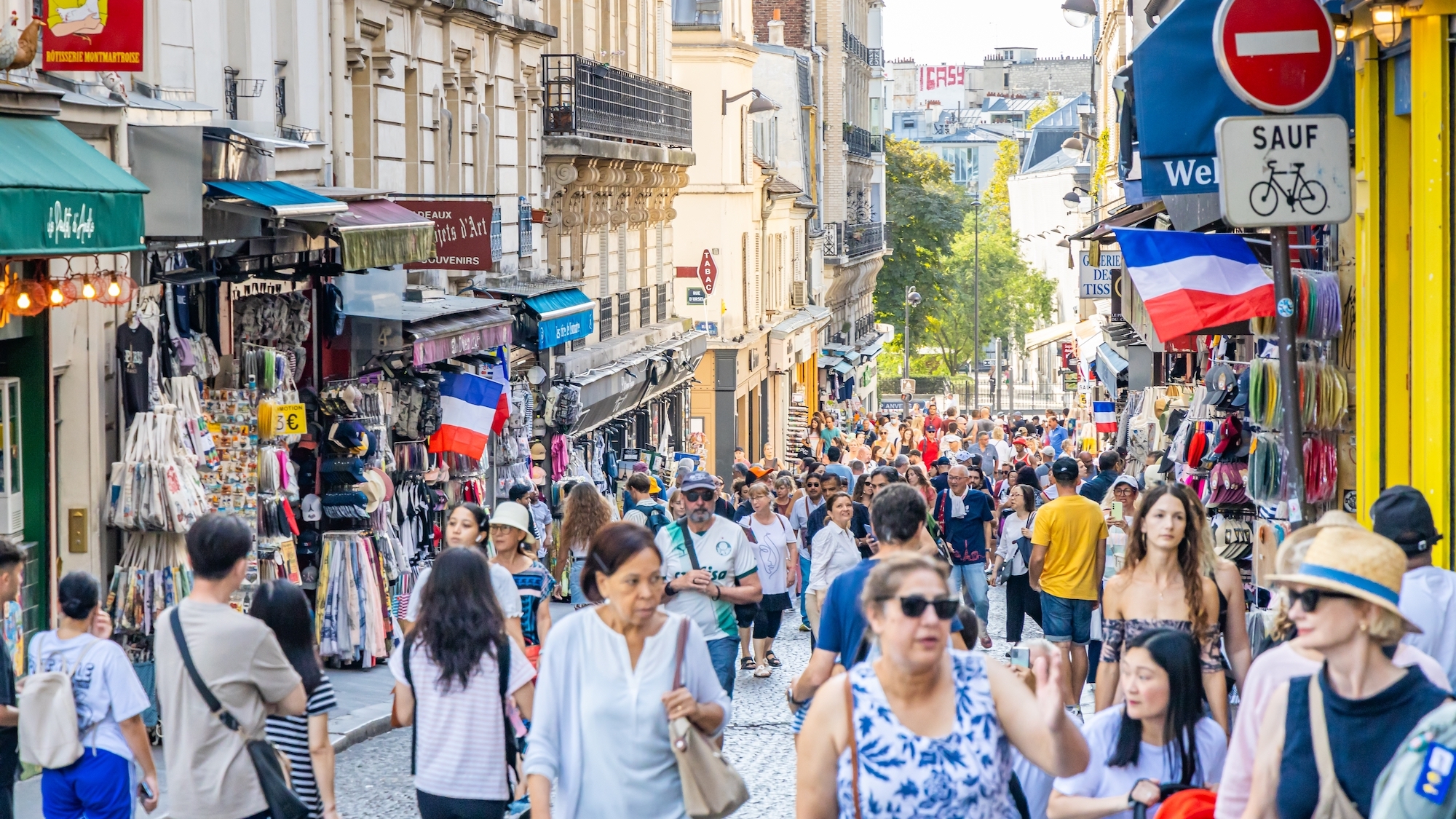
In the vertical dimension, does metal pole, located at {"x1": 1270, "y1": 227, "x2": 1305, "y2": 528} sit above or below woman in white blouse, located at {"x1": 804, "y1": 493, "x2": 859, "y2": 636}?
above

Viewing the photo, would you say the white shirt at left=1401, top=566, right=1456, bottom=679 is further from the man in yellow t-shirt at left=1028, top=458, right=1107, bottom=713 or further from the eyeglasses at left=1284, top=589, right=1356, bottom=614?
the man in yellow t-shirt at left=1028, top=458, right=1107, bottom=713

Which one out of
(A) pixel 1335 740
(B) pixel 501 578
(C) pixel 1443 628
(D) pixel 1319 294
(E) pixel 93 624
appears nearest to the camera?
(A) pixel 1335 740

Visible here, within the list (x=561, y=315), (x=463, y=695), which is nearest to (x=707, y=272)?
(x=561, y=315)

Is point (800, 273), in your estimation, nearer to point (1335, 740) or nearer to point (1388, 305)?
point (1388, 305)

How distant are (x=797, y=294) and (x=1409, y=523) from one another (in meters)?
47.7

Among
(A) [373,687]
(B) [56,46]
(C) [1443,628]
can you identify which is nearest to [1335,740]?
(C) [1443,628]

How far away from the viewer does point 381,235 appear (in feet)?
48.2

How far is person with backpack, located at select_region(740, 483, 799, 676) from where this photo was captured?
14375 mm

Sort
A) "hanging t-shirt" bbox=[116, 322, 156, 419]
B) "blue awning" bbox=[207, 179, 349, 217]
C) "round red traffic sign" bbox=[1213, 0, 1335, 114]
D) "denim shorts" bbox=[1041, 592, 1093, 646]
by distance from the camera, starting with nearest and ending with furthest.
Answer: "round red traffic sign" bbox=[1213, 0, 1335, 114] < "denim shorts" bbox=[1041, 592, 1093, 646] < "blue awning" bbox=[207, 179, 349, 217] < "hanging t-shirt" bbox=[116, 322, 156, 419]

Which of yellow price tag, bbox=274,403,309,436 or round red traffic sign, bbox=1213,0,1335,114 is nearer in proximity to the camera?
round red traffic sign, bbox=1213,0,1335,114

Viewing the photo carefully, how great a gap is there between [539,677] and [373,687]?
866 centimetres

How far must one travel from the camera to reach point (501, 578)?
8719 millimetres

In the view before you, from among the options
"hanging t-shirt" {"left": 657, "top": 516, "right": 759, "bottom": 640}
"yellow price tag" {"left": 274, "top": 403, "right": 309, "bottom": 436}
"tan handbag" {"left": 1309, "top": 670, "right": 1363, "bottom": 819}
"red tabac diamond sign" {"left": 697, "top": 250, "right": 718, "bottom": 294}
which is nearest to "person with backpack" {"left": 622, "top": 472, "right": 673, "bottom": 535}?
"yellow price tag" {"left": 274, "top": 403, "right": 309, "bottom": 436}

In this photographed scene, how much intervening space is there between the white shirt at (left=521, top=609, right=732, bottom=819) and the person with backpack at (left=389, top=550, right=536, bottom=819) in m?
0.94
